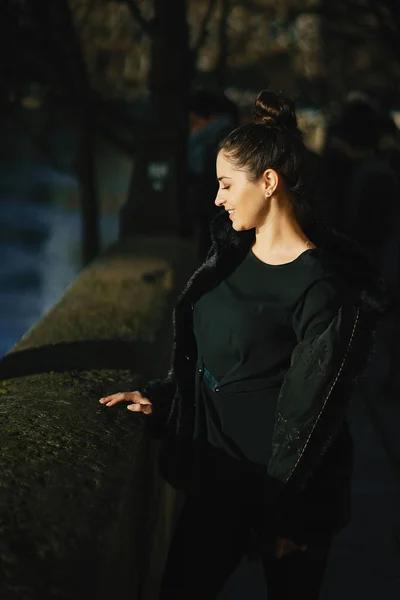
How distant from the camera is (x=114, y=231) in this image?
20359 millimetres

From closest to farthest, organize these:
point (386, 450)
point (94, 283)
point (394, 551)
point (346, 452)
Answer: point (346, 452) → point (394, 551) → point (94, 283) → point (386, 450)

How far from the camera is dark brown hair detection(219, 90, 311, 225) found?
2.29m

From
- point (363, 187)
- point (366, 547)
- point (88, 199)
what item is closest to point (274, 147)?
point (366, 547)

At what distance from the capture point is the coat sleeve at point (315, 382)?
85.4 inches

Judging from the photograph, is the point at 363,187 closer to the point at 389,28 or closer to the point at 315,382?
Answer: the point at 315,382

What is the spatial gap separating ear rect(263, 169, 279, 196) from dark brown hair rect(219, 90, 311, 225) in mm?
12

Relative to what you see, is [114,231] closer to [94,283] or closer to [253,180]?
[94,283]

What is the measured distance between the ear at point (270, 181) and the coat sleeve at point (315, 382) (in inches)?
11.6

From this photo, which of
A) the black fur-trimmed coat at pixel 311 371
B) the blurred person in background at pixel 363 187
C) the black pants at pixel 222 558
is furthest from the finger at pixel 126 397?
the blurred person in background at pixel 363 187

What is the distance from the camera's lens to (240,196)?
2.33 m

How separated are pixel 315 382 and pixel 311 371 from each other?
28 millimetres

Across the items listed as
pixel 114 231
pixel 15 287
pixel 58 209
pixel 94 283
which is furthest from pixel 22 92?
pixel 58 209

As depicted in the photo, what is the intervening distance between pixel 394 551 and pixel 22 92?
9.08m

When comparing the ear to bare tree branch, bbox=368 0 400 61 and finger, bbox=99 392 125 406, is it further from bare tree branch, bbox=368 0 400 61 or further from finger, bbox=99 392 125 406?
bare tree branch, bbox=368 0 400 61
